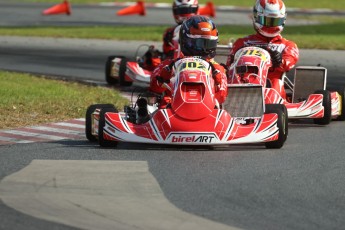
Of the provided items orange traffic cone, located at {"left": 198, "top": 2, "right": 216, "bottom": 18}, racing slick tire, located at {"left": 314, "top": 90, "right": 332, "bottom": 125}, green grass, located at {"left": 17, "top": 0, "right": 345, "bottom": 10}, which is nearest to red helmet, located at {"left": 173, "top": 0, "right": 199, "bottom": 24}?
racing slick tire, located at {"left": 314, "top": 90, "right": 332, "bottom": 125}

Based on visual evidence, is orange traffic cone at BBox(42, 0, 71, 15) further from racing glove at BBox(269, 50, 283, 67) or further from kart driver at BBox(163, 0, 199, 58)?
racing glove at BBox(269, 50, 283, 67)

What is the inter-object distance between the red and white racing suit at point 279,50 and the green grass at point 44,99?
1629 millimetres

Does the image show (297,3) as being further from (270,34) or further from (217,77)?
(217,77)

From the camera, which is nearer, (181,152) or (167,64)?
(181,152)

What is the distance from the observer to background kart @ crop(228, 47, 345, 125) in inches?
467

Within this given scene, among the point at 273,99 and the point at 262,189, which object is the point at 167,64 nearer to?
the point at 273,99

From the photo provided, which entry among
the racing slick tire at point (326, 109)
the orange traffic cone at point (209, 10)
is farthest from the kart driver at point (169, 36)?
the orange traffic cone at point (209, 10)

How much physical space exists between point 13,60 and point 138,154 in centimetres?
1112

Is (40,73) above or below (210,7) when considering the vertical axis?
above

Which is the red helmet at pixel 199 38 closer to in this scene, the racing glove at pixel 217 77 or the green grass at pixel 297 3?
the racing glove at pixel 217 77

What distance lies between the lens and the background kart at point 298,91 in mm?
11859

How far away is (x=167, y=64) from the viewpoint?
36.1 feet

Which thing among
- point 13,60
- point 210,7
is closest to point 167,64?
point 13,60

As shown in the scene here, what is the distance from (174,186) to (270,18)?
5.16 meters
